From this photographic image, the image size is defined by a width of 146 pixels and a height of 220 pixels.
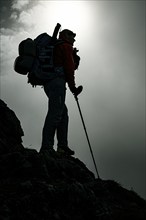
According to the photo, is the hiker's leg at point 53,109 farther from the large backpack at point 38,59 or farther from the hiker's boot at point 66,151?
the hiker's boot at point 66,151

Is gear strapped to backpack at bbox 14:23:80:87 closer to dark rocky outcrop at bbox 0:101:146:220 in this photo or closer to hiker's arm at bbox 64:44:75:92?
hiker's arm at bbox 64:44:75:92

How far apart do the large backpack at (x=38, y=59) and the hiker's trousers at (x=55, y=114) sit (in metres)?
0.30

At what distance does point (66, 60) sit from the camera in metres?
9.54

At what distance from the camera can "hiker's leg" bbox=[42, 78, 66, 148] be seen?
9094mm

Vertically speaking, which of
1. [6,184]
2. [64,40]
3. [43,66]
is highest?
[64,40]

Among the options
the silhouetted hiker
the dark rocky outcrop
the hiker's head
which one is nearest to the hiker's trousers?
the silhouetted hiker

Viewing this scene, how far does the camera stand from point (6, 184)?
5.91 m

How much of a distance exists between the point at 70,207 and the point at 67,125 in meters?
4.53

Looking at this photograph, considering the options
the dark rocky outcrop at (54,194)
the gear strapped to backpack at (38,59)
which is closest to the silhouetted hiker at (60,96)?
the gear strapped to backpack at (38,59)

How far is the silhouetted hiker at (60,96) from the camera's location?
9.15 m

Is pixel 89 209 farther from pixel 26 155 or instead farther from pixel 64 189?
pixel 26 155

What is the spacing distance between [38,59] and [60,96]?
145cm

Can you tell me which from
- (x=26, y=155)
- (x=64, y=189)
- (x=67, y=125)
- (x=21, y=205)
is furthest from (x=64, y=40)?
(x=21, y=205)

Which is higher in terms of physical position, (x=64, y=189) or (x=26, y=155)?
(x=26, y=155)
